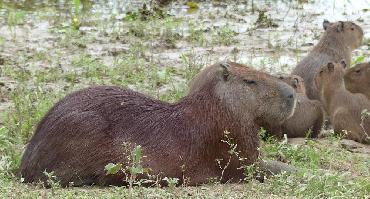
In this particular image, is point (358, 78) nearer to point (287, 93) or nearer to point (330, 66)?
point (330, 66)

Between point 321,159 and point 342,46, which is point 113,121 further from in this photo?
point 342,46

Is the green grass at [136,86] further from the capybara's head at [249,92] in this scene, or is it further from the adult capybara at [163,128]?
the capybara's head at [249,92]

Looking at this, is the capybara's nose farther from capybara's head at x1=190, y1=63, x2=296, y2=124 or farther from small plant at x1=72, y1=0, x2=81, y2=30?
small plant at x1=72, y1=0, x2=81, y2=30

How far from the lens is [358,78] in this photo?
963 centimetres

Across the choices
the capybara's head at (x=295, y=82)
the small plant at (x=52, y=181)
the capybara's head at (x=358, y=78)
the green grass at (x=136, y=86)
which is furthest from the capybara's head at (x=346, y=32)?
the small plant at (x=52, y=181)

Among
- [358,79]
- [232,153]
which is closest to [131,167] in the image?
[232,153]

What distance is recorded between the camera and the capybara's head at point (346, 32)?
1068 centimetres

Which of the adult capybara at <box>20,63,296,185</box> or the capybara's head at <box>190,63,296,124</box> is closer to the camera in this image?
the adult capybara at <box>20,63,296,185</box>

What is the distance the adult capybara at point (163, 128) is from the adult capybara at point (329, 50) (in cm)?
289

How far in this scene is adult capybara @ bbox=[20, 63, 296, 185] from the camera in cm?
646

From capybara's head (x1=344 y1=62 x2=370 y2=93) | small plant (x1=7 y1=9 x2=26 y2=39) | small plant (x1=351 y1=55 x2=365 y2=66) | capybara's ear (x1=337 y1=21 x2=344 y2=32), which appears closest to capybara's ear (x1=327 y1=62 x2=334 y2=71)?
capybara's head (x1=344 y1=62 x2=370 y2=93)

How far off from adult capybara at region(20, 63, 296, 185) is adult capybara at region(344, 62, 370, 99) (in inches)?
110

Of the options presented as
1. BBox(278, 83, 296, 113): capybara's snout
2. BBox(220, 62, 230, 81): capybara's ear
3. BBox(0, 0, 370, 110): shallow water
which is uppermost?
BBox(220, 62, 230, 81): capybara's ear

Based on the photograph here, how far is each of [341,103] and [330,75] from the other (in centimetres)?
47
